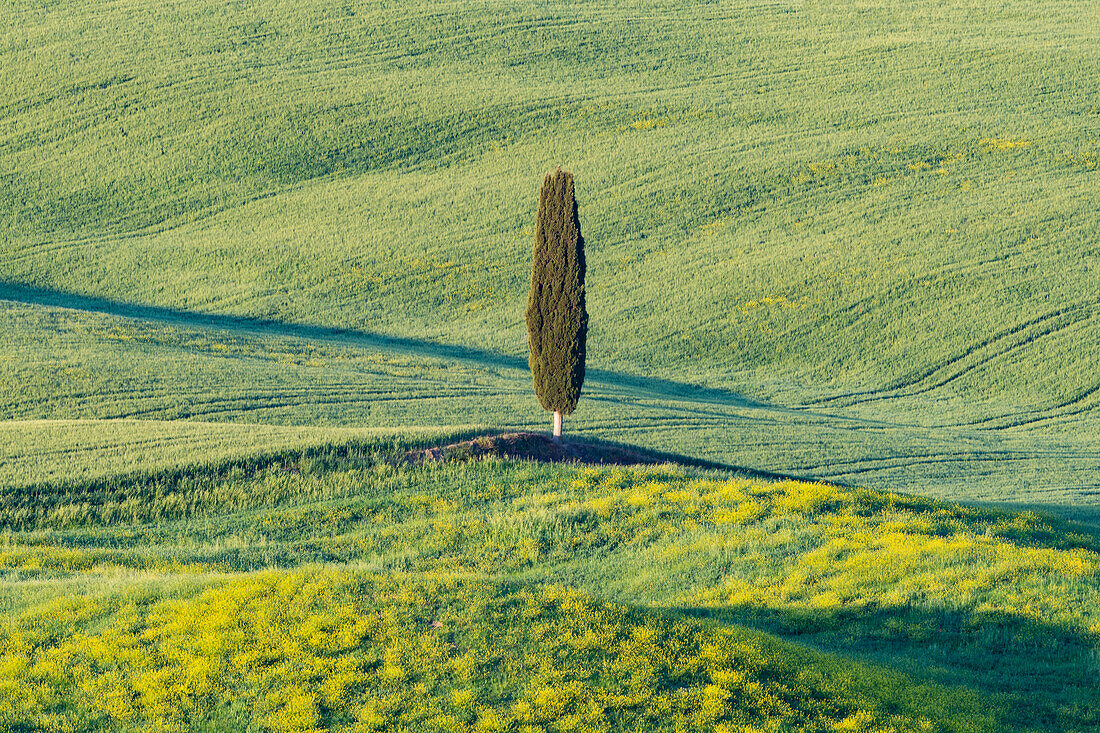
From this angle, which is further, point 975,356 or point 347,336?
point 347,336

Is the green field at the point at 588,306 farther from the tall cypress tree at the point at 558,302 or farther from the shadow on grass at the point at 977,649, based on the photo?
the tall cypress tree at the point at 558,302

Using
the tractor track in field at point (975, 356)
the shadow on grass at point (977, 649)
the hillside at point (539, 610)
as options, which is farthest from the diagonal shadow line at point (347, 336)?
the shadow on grass at point (977, 649)

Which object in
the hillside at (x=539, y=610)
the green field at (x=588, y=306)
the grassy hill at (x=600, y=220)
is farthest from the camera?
the grassy hill at (x=600, y=220)

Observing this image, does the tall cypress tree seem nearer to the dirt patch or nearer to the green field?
the dirt patch

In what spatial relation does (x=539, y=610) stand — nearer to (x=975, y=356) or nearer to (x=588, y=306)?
(x=975, y=356)

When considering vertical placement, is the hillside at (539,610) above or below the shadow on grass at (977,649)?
above

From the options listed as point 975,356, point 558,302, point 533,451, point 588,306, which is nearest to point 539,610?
point 533,451
